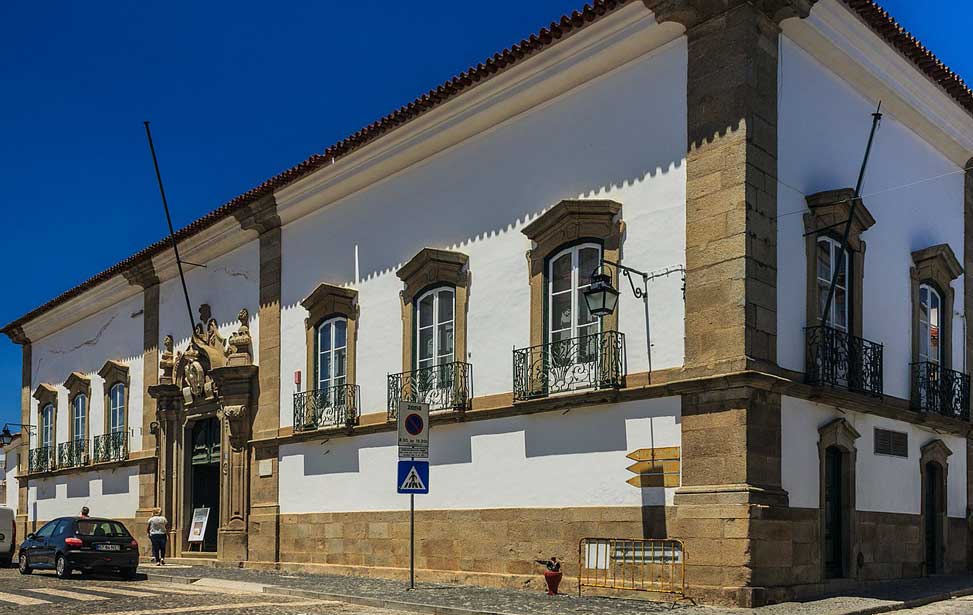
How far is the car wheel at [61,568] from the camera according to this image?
17312mm

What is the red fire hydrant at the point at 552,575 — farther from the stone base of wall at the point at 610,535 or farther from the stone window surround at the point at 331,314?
the stone window surround at the point at 331,314

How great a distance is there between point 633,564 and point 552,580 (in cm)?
107

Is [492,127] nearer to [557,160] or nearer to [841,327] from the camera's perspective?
[557,160]

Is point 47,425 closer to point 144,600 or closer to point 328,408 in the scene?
point 328,408

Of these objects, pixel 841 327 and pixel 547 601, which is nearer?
pixel 547 601

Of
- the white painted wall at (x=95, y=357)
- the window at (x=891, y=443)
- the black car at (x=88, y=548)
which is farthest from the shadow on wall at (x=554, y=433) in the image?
the white painted wall at (x=95, y=357)

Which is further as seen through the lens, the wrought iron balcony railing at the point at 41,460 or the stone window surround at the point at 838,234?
the wrought iron balcony railing at the point at 41,460

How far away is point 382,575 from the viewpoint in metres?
17.0

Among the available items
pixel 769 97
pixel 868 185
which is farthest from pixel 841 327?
pixel 769 97

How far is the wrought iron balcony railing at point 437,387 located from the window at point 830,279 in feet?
16.9


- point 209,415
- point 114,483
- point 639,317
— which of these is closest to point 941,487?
point 639,317

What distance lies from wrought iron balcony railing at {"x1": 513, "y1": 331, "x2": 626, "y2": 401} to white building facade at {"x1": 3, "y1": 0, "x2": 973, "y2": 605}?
0.04m

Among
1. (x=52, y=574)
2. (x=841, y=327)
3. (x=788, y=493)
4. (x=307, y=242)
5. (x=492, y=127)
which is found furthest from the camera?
(x=307, y=242)

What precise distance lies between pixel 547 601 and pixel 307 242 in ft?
32.1
